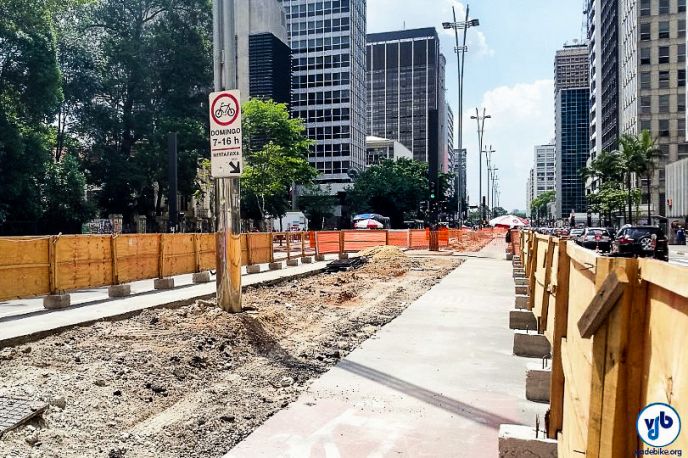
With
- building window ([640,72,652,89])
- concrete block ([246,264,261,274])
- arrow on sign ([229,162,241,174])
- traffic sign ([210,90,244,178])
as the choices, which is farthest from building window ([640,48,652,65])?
arrow on sign ([229,162,241,174])

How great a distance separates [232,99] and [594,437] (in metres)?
8.16

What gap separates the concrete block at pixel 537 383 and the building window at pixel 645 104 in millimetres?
84312

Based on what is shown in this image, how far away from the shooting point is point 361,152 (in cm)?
12100

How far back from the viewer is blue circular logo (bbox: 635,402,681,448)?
178cm

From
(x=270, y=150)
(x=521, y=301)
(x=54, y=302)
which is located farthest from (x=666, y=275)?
(x=270, y=150)

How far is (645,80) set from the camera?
257 feet

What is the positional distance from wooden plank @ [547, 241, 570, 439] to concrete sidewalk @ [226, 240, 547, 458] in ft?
2.55

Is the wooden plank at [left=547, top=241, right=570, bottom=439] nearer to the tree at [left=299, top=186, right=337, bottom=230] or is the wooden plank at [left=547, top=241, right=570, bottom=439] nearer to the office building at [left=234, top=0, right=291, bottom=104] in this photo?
the office building at [left=234, top=0, right=291, bottom=104]

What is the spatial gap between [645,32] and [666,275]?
9202 centimetres

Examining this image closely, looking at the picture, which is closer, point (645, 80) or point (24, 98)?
point (24, 98)

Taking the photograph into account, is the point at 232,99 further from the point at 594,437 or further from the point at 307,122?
the point at 307,122

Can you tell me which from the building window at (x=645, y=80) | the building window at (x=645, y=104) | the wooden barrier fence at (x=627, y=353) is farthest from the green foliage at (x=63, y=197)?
the building window at (x=645, y=80)

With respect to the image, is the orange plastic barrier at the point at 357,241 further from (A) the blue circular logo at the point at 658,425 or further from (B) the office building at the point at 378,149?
(B) the office building at the point at 378,149

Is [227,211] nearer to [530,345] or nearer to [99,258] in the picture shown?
[530,345]
